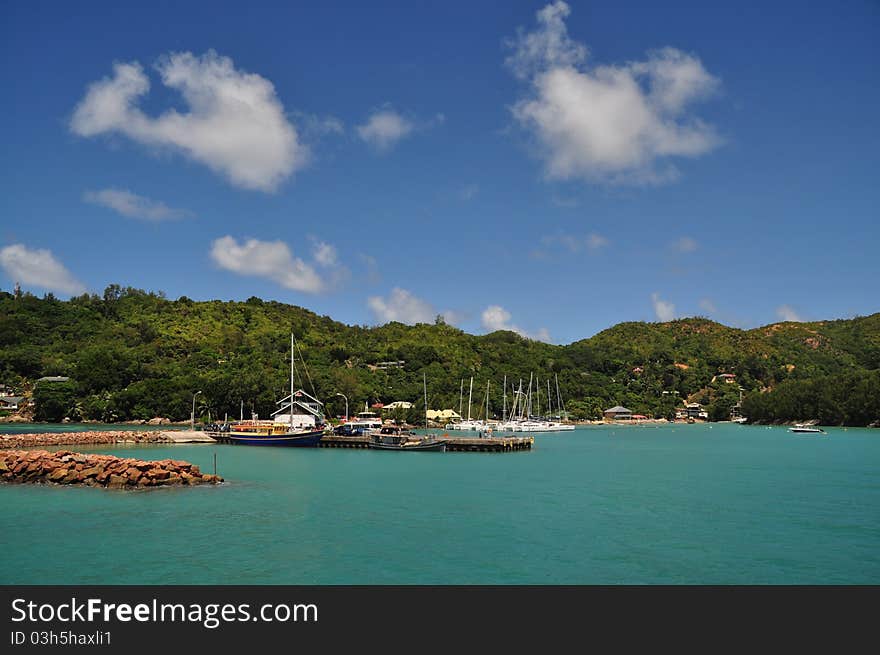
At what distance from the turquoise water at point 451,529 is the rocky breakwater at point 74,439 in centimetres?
1960

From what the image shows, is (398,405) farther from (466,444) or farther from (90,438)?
(90,438)

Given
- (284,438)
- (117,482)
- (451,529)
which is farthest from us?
(284,438)

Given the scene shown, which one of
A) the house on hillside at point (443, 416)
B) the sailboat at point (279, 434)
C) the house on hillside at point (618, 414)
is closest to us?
the sailboat at point (279, 434)

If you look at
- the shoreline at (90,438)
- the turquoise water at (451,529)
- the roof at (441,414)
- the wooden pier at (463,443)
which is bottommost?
the turquoise water at (451,529)

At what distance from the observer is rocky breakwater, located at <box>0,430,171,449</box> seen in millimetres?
47125

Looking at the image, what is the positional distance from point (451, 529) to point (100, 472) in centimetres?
1624

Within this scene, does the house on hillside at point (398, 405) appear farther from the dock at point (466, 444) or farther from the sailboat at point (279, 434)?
the dock at point (466, 444)

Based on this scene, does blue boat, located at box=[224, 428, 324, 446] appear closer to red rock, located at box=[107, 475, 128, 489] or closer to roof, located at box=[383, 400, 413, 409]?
red rock, located at box=[107, 475, 128, 489]

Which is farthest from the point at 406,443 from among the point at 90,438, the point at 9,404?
the point at 9,404

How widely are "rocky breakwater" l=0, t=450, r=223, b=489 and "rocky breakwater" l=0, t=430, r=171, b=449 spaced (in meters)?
17.6

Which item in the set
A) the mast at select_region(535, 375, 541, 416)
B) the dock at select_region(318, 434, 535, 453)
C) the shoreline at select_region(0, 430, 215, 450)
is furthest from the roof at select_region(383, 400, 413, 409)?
the dock at select_region(318, 434, 535, 453)

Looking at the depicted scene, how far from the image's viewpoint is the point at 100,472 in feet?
94.1

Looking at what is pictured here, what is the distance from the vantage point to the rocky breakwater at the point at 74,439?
47.1m

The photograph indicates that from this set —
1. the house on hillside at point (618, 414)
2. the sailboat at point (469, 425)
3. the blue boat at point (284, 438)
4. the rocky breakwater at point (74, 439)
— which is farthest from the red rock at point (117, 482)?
the house on hillside at point (618, 414)
